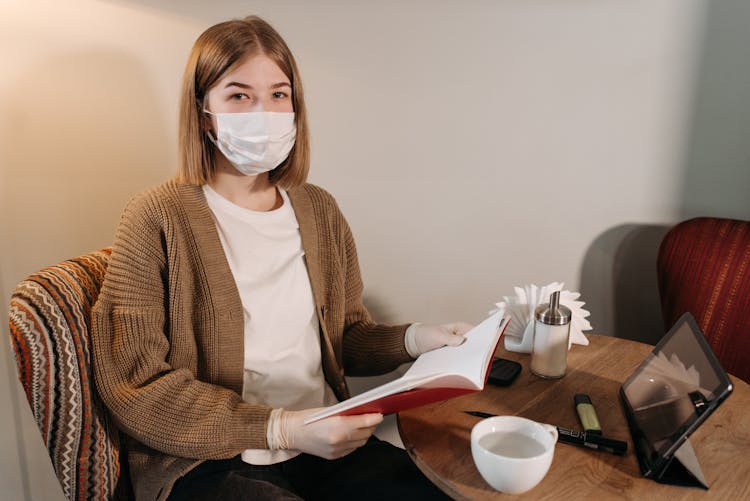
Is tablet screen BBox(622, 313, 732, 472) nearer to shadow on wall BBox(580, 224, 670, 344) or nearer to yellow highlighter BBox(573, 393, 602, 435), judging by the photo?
yellow highlighter BBox(573, 393, 602, 435)

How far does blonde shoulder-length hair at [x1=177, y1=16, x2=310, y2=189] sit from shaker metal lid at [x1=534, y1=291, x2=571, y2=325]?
2.23 ft

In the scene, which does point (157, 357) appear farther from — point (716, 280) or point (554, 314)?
point (716, 280)

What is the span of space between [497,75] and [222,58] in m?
0.78

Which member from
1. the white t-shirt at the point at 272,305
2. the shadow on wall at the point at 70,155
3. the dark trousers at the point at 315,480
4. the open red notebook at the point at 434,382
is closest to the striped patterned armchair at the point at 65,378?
the dark trousers at the point at 315,480

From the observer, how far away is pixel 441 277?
5.83ft

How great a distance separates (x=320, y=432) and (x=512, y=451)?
1.05ft

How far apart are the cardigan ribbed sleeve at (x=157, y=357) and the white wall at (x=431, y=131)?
523 mm

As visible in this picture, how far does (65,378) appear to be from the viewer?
1.00m

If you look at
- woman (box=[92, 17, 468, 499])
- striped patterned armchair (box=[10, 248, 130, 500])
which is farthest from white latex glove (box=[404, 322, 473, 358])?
striped patterned armchair (box=[10, 248, 130, 500])

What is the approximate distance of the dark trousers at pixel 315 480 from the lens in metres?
1.06

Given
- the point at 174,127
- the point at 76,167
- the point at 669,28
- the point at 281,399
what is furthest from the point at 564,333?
the point at 76,167

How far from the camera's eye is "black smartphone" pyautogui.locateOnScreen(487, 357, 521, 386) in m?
1.14

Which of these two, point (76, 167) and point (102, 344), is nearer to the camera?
point (102, 344)

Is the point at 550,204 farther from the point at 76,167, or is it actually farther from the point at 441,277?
the point at 76,167
